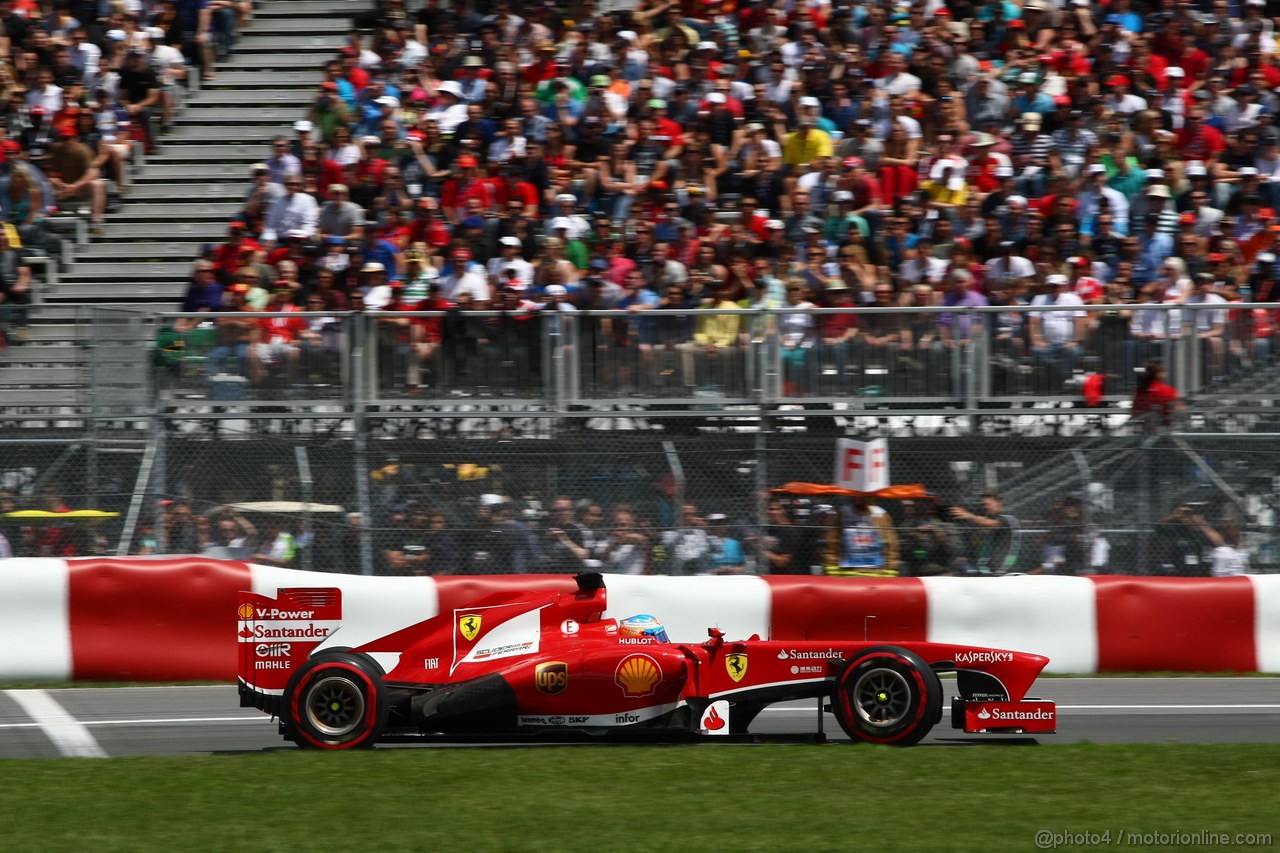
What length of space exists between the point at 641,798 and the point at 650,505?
458 cm

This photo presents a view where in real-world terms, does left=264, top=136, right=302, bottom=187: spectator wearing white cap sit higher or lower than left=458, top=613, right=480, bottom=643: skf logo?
higher

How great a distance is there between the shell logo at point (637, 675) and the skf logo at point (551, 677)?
245 mm

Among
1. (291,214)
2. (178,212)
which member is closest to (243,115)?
(178,212)

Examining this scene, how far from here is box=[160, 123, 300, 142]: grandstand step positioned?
1825 cm

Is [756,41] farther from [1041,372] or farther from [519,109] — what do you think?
[1041,372]

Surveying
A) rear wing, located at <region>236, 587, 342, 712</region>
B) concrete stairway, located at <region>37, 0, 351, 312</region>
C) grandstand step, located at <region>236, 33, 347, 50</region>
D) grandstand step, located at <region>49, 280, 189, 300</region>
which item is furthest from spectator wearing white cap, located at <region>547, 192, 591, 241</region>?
rear wing, located at <region>236, 587, 342, 712</region>

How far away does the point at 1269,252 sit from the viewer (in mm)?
13883

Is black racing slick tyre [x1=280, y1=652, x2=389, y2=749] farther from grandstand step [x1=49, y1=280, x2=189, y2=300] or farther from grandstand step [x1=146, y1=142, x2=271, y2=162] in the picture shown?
grandstand step [x1=146, y1=142, x2=271, y2=162]

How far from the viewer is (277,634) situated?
28.2 feet

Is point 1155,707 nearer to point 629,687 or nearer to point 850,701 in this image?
point 850,701

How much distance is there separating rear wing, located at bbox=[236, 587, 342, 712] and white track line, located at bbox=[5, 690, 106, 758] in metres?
0.82

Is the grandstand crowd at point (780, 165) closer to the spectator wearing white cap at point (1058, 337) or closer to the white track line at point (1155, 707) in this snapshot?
the spectator wearing white cap at point (1058, 337)

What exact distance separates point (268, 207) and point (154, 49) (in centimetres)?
373

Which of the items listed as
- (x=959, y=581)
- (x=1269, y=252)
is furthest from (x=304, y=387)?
(x=1269, y=252)
